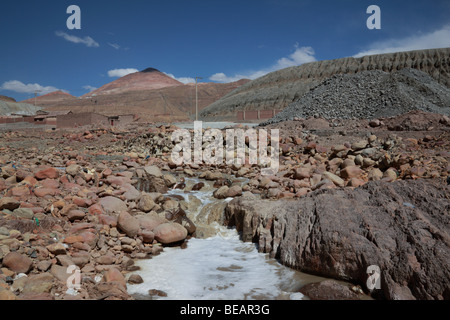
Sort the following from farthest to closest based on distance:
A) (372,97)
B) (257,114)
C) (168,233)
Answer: (257,114)
(372,97)
(168,233)

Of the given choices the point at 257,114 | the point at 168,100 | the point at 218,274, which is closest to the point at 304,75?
the point at 257,114

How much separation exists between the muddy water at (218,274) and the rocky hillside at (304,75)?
3847 centimetres

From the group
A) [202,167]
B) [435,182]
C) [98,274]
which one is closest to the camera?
[98,274]

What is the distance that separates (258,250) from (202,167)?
4999mm

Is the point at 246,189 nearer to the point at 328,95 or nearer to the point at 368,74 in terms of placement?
the point at 328,95

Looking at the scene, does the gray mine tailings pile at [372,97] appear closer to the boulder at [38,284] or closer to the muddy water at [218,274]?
the muddy water at [218,274]

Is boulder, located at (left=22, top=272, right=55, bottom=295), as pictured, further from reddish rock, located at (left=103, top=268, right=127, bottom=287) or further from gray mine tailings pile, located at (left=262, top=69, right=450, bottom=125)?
gray mine tailings pile, located at (left=262, top=69, right=450, bottom=125)

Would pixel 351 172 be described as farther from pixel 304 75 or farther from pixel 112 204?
pixel 304 75

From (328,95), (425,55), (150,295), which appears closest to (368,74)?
(328,95)

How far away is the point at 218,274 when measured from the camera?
14.7 feet

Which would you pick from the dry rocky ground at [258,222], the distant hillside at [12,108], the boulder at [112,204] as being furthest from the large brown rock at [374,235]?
the distant hillside at [12,108]

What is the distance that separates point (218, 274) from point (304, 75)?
51.5 m

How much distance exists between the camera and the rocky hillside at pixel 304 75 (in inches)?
1618

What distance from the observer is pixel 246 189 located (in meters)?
7.53
